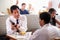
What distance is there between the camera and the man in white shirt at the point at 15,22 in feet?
10.4

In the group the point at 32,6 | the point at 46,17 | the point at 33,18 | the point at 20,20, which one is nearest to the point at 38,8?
the point at 32,6

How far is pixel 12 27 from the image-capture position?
3.18 metres

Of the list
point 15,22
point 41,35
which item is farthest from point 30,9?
point 41,35

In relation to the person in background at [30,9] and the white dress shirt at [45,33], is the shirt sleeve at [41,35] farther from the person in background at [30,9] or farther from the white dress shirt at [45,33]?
the person in background at [30,9]

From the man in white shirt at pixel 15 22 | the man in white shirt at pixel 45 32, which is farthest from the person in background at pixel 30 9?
the man in white shirt at pixel 45 32

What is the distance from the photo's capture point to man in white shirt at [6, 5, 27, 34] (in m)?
3.17

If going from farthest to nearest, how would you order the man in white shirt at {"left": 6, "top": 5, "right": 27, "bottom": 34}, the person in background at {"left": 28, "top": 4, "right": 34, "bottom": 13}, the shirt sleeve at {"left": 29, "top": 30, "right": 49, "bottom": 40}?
the person in background at {"left": 28, "top": 4, "right": 34, "bottom": 13}, the man in white shirt at {"left": 6, "top": 5, "right": 27, "bottom": 34}, the shirt sleeve at {"left": 29, "top": 30, "right": 49, "bottom": 40}

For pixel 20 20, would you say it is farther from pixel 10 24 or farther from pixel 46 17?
pixel 46 17

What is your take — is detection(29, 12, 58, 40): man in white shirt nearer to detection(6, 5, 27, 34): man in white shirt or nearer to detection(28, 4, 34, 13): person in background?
detection(6, 5, 27, 34): man in white shirt

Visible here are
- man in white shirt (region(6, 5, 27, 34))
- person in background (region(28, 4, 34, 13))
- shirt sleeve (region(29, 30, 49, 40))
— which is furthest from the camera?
person in background (region(28, 4, 34, 13))

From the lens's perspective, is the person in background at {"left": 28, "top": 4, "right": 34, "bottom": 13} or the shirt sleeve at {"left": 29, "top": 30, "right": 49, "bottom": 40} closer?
the shirt sleeve at {"left": 29, "top": 30, "right": 49, "bottom": 40}

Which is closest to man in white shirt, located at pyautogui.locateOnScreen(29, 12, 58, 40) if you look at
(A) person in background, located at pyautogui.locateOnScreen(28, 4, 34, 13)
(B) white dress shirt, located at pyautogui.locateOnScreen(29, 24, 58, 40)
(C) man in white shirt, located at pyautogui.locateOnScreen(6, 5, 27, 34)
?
(B) white dress shirt, located at pyautogui.locateOnScreen(29, 24, 58, 40)

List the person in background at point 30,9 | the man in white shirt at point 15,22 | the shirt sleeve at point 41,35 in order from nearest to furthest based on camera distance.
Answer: the shirt sleeve at point 41,35
the man in white shirt at point 15,22
the person in background at point 30,9

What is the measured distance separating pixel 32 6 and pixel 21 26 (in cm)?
382
